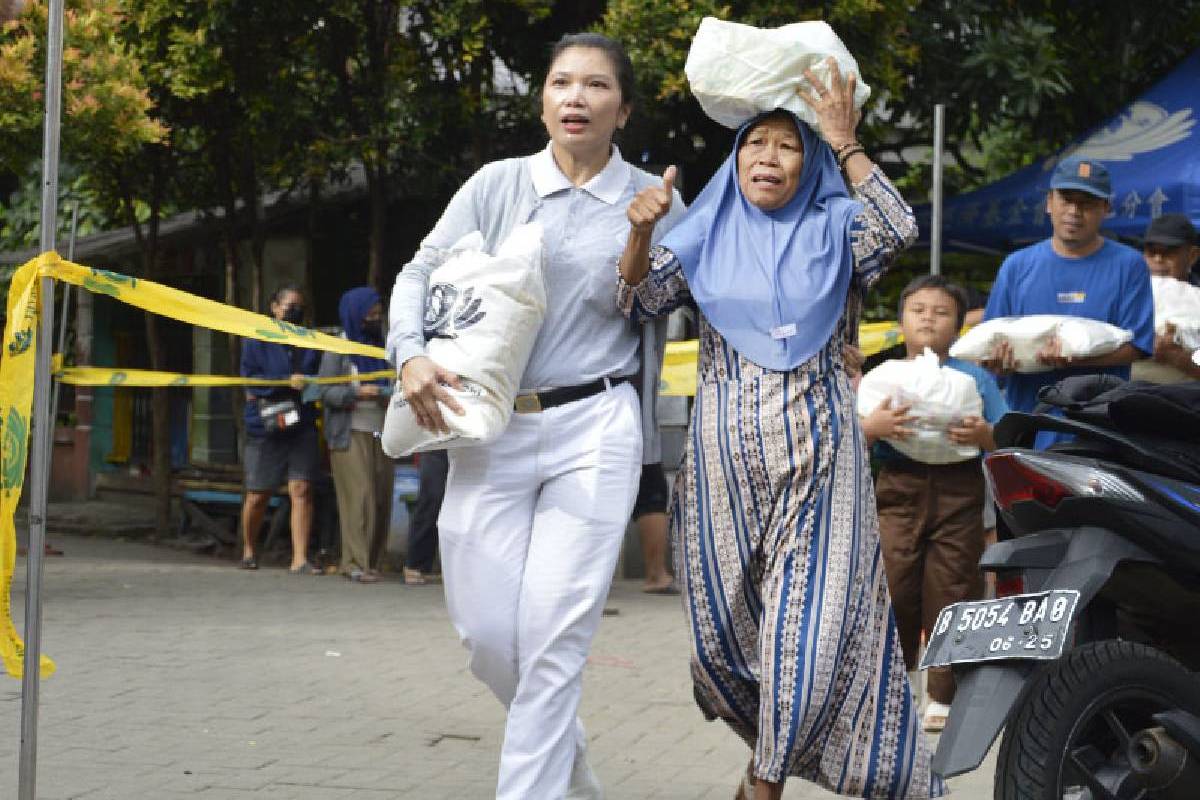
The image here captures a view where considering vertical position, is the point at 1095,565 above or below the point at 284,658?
above

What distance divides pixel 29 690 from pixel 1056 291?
3.58 m

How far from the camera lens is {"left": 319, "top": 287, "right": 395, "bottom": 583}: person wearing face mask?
11.9 meters

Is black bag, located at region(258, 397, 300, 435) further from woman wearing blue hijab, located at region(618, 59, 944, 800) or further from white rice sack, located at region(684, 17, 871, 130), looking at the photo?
white rice sack, located at region(684, 17, 871, 130)

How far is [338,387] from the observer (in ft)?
39.0

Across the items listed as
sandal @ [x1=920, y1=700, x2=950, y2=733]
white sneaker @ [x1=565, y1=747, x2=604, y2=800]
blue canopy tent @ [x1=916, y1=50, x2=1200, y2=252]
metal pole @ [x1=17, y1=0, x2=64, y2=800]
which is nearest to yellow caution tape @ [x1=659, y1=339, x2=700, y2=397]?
blue canopy tent @ [x1=916, y1=50, x2=1200, y2=252]

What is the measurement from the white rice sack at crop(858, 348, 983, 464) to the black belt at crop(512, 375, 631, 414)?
5.55 ft

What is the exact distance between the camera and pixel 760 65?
4.76 metres

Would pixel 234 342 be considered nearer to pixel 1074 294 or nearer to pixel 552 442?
pixel 1074 294

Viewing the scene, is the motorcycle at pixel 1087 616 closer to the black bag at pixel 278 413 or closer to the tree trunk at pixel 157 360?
the black bag at pixel 278 413

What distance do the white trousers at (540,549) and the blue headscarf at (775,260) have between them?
15.5 inches

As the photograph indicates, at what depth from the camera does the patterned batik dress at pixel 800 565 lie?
4703 mm

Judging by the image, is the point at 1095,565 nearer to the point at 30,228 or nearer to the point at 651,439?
the point at 651,439

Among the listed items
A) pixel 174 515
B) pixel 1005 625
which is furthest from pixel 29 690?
pixel 174 515

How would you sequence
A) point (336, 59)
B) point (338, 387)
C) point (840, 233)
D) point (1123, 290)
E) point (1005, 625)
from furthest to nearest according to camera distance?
point (336, 59) → point (338, 387) → point (1123, 290) → point (840, 233) → point (1005, 625)
